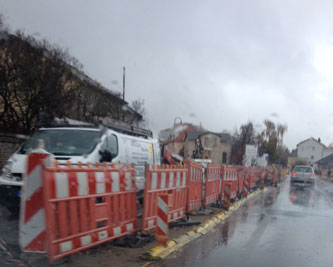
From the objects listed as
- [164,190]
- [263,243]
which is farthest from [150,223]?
[263,243]

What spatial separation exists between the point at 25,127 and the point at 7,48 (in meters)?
3.98

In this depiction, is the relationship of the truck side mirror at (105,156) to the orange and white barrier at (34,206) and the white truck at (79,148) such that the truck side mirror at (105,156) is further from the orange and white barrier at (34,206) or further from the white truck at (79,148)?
the orange and white barrier at (34,206)

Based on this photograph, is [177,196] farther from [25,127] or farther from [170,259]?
[25,127]

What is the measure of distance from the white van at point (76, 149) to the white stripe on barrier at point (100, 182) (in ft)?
6.41

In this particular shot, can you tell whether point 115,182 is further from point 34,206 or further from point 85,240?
point 34,206

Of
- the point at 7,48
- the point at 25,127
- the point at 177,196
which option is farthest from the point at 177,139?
the point at 177,196

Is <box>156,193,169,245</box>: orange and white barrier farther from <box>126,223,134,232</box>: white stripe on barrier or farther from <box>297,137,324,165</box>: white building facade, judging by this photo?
<box>297,137,324,165</box>: white building facade

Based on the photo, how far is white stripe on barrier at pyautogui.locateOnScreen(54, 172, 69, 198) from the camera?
470 cm

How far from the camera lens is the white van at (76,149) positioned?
7.69m

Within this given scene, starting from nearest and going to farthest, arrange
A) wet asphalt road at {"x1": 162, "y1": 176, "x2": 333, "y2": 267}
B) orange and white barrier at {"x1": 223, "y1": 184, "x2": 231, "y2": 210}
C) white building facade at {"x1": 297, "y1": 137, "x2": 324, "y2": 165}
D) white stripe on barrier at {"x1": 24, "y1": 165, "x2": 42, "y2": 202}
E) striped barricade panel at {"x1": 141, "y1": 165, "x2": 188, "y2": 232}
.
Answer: white stripe on barrier at {"x1": 24, "y1": 165, "x2": 42, "y2": 202} < wet asphalt road at {"x1": 162, "y1": 176, "x2": 333, "y2": 267} < striped barricade panel at {"x1": 141, "y1": 165, "x2": 188, "y2": 232} < orange and white barrier at {"x1": 223, "y1": 184, "x2": 231, "y2": 210} < white building facade at {"x1": 297, "y1": 137, "x2": 324, "y2": 165}

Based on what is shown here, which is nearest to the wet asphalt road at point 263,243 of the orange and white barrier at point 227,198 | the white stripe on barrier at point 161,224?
the white stripe on barrier at point 161,224

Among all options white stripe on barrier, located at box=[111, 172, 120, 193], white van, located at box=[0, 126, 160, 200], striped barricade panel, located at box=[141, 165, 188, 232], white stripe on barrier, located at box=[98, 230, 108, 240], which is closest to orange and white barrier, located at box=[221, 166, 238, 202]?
striped barricade panel, located at box=[141, 165, 188, 232]

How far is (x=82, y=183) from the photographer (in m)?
5.17

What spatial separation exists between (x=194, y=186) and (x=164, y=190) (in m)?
2.59
